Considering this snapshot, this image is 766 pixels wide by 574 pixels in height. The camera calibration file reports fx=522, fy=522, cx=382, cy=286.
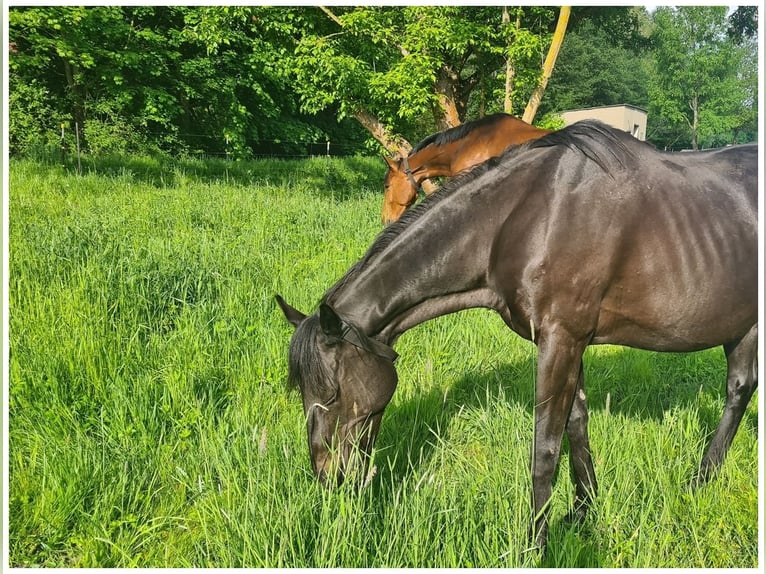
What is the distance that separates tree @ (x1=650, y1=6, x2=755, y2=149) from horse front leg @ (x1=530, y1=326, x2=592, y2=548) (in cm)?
3238

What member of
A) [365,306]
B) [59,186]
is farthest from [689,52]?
[365,306]

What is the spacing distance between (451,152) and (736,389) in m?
4.45

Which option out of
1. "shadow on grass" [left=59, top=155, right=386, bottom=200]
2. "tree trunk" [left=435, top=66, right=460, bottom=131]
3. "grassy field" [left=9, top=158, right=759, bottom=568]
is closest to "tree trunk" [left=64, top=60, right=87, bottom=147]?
"shadow on grass" [left=59, top=155, right=386, bottom=200]

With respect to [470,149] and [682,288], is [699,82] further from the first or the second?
[682,288]

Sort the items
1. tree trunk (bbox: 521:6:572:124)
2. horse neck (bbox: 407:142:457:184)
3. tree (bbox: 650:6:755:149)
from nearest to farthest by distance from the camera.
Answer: horse neck (bbox: 407:142:457:184) → tree trunk (bbox: 521:6:572:124) → tree (bbox: 650:6:755:149)


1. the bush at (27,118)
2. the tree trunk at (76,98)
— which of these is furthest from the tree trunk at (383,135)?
the tree trunk at (76,98)

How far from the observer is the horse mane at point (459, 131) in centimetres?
626

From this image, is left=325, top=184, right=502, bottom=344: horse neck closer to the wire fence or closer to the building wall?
the wire fence

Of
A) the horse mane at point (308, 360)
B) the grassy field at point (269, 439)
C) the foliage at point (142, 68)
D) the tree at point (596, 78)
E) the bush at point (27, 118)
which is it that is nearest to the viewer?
the grassy field at point (269, 439)

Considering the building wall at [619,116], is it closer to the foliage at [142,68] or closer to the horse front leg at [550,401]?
the foliage at [142,68]

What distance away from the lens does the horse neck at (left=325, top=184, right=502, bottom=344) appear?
239 centimetres

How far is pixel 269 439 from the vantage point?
2.69 m

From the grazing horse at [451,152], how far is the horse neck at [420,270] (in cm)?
356

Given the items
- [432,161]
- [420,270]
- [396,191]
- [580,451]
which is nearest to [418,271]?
[420,270]
